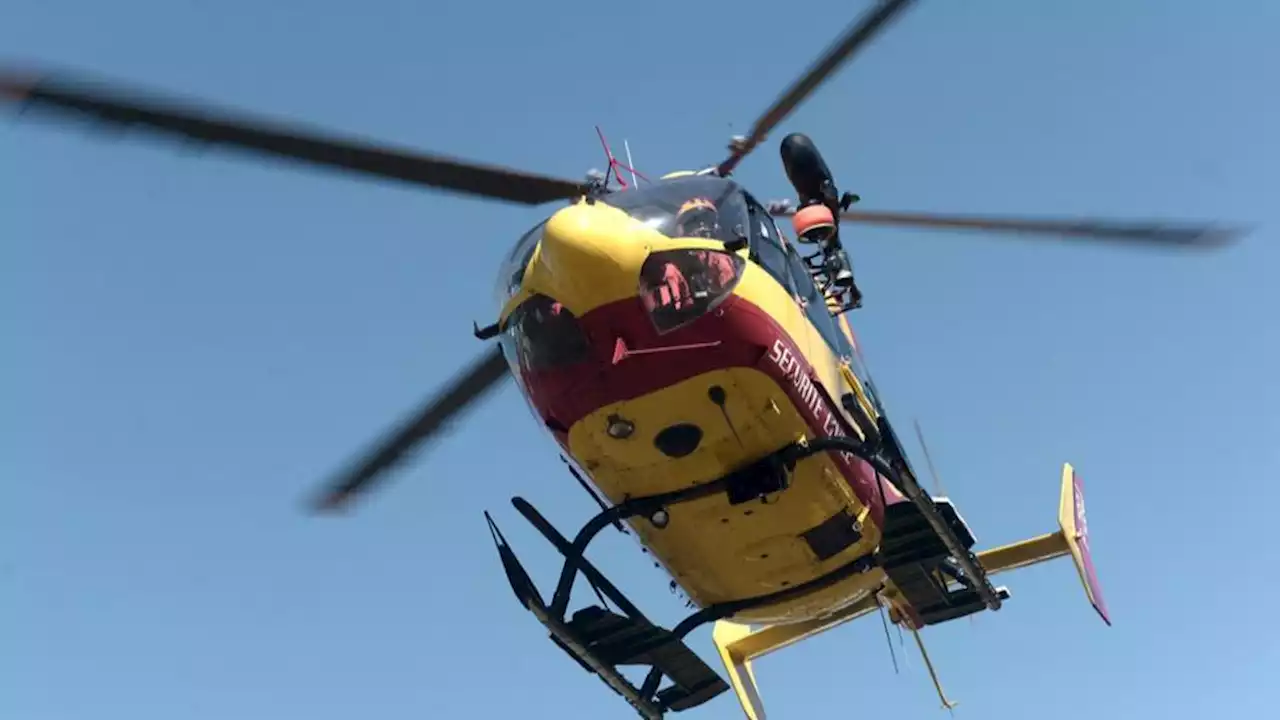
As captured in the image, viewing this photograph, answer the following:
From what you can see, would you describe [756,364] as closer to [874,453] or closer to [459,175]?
[874,453]

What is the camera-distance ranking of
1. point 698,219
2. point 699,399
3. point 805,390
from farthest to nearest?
point 805,390
point 699,399
point 698,219

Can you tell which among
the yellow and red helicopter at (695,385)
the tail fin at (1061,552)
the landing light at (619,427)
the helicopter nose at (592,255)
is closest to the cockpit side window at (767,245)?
the yellow and red helicopter at (695,385)

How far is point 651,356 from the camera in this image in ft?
32.8

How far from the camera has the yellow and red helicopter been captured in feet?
32.1

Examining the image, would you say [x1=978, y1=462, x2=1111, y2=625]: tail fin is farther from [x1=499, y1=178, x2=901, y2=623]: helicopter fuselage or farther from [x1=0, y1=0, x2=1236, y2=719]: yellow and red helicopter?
[x1=499, y1=178, x2=901, y2=623]: helicopter fuselage

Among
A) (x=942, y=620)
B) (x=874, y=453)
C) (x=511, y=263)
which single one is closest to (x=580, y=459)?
(x=511, y=263)

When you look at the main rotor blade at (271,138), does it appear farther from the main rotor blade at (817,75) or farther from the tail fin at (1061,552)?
the tail fin at (1061,552)

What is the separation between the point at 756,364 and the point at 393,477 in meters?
4.12

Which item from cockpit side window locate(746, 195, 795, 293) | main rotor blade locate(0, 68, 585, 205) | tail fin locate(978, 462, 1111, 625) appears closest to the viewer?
main rotor blade locate(0, 68, 585, 205)

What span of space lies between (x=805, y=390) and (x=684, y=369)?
1.15 metres

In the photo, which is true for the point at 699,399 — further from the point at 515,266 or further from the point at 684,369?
the point at 515,266

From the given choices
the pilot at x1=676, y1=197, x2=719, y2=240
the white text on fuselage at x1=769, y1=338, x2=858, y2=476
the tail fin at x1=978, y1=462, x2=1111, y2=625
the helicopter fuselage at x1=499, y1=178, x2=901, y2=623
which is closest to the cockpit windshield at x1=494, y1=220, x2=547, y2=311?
the helicopter fuselage at x1=499, y1=178, x2=901, y2=623

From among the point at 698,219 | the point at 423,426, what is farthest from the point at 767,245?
the point at 423,426

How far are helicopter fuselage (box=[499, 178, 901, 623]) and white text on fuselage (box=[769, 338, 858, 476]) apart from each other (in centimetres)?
1
